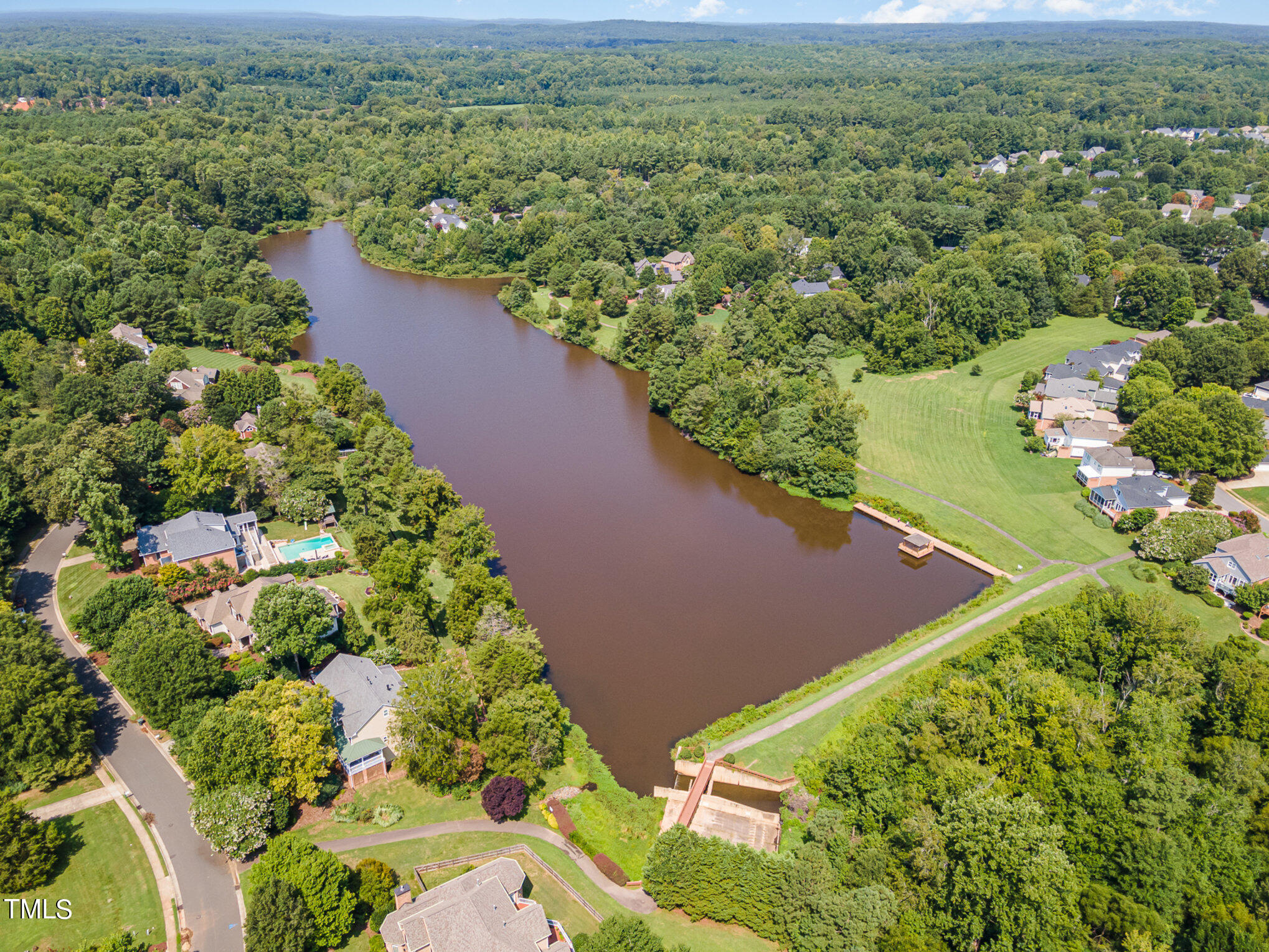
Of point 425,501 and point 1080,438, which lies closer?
point 425,501

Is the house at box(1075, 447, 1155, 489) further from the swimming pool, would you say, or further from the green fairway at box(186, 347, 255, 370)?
the green fairway at box(186, 347, 255, 370)

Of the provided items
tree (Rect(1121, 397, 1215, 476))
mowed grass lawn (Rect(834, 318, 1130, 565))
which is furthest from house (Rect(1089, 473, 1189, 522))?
tree (Rect(1121, 397, 1215, 476))

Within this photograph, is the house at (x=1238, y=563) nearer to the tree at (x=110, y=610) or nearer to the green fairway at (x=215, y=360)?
the tree at (x=110, y=610)

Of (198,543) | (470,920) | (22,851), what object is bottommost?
(470,920)

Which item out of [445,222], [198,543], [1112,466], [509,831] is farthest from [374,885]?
[445,222]

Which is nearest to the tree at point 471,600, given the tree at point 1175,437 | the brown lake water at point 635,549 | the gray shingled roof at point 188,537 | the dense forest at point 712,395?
the dense forest at point 712,395

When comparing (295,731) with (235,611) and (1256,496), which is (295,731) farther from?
(1256,496)
